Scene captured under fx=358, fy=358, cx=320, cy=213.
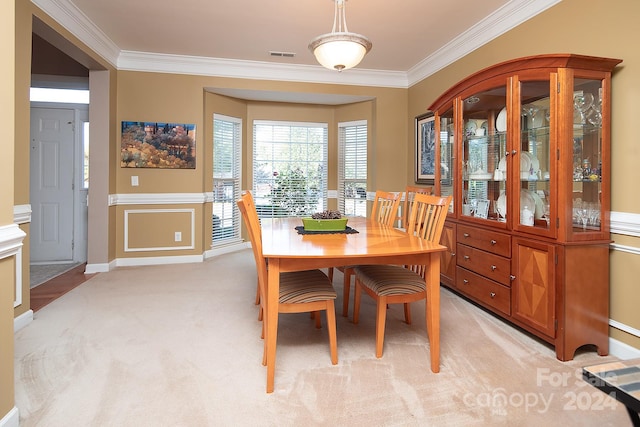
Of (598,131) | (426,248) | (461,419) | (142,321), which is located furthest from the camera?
(142,321)

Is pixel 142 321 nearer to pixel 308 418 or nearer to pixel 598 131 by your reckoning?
pixel 308 418

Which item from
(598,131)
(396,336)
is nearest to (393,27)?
(598,131)

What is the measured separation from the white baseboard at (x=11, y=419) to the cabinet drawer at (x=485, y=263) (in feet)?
9.36

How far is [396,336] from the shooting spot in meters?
2.49

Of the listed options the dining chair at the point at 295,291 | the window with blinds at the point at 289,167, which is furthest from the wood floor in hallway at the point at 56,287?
the window with blinds at the point at 289,167

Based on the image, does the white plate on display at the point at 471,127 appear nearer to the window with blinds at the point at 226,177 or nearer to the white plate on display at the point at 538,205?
the white plate on display at the point at 538,205

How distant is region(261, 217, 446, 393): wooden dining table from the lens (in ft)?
5.99

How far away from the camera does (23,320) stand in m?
2.68

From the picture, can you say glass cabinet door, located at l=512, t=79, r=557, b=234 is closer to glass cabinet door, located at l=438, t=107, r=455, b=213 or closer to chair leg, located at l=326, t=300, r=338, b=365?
glass cabinet door, located at l=438, t=107, r=455, b=213

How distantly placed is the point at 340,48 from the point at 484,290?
83.7 inches

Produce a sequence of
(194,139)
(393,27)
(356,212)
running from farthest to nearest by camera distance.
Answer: (356,212) → (194,139) → (393,27)

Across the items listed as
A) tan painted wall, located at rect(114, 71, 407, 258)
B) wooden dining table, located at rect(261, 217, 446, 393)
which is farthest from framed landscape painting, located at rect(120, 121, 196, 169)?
wooden dining table, located at rect(261, 217, 446, 393)

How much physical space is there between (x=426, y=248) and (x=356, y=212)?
12.4 ft

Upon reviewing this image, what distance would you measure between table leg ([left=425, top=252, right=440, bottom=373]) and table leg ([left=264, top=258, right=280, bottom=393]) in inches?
33.2
